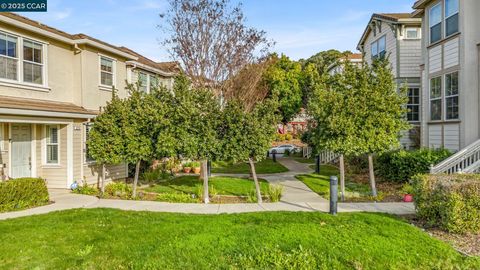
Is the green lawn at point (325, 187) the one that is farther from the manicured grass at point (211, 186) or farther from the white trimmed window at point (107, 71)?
the white trimmed window at point (107, 71)

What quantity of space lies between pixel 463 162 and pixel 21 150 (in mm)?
16020

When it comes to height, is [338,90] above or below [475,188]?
above

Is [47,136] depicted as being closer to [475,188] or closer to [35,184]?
[35,184]

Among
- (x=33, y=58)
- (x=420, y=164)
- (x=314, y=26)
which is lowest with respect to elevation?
(x=420, y=164)

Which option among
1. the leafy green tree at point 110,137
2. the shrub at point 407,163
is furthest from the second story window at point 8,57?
the shrub at point 407,163

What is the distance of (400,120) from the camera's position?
1192 centimetres

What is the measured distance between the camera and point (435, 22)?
1493 cm

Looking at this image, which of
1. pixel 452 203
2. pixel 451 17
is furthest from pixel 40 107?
pixel 451 17

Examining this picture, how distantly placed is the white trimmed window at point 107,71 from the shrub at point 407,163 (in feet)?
42.5

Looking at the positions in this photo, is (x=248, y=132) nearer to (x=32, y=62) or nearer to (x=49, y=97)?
(x=49, y=97)

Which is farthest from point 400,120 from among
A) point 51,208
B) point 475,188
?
point 51,208

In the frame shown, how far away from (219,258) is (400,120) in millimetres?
8773

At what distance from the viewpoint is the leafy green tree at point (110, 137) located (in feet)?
40.3


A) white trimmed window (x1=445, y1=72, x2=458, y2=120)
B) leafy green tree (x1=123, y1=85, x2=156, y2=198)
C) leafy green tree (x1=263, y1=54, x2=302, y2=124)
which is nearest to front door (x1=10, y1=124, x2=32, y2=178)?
leafy green tree (x1=123, y1=85, x2=156, y2=198)
